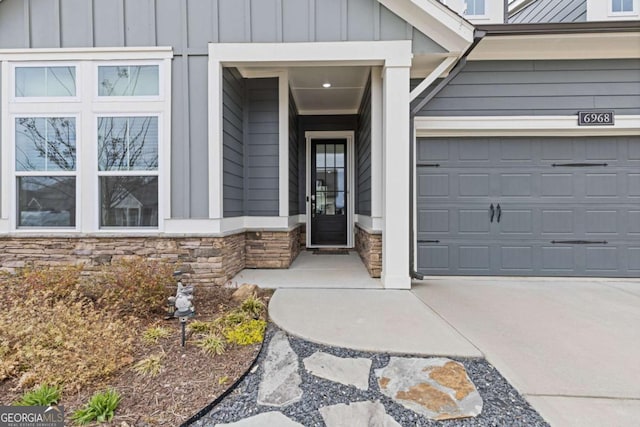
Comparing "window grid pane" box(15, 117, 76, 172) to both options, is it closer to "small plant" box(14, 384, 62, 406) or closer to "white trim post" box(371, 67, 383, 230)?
"small plant" box(14, 384, 62, 406)

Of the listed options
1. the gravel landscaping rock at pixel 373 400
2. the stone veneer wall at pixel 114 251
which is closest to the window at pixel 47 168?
the stone veneer wall at pixel 114 251

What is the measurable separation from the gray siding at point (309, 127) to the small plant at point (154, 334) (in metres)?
4.22

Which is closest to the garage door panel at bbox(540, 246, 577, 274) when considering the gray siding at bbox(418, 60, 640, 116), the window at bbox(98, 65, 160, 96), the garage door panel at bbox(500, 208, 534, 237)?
the garage door panel at bbox(500, 208, 534, 237)

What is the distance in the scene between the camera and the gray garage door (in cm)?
449

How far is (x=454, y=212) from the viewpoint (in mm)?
4582

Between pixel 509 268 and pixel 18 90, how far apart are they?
6.63m

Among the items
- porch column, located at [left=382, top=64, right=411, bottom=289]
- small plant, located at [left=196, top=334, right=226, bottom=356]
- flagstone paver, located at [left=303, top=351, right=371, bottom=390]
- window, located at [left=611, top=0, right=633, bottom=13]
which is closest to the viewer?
flagstone paver, located at [left=303, top=351, right=371, bottom=390]

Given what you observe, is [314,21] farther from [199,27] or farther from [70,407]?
[70,407]

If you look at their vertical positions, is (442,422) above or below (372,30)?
below

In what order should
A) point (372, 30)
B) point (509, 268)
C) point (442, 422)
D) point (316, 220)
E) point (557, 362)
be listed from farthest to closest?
point (316, 220)
point (509, 268)
point (372, 30)
point (557, 362)
point (442, 422)

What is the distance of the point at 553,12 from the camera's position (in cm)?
484

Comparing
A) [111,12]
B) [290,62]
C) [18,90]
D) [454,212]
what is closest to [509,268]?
[454,212]

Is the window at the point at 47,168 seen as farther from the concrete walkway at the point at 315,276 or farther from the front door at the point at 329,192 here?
the front door at the point at 329,192

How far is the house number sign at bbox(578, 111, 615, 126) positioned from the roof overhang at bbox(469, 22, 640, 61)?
0.73 m
